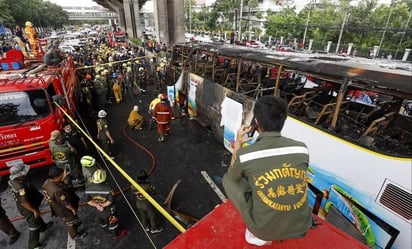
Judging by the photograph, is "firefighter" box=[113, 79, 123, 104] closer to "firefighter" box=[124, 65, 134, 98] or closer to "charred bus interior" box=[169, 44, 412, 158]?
A: "firefighter" box=[124, 65, 134, 98]

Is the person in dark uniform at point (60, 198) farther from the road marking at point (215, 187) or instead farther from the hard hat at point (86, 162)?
the road marking at point (215, 187)

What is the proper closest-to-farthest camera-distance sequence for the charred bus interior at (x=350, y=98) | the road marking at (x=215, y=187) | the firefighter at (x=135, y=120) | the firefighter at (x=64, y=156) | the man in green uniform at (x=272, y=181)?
the man in green uniform at (x=272, y=181) → the charred bus interior at (x=350, y=98) → the firefighter at (x=64, y=156) → the road marking at (x=215, y=187) → the firefighter at (x=135, y=120)

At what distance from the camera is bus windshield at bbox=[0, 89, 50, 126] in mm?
5094

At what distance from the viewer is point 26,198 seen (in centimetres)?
372

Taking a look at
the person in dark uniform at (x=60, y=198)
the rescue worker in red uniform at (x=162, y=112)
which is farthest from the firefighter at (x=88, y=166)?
the rescue worker in red uniform at (x=162, y=112)

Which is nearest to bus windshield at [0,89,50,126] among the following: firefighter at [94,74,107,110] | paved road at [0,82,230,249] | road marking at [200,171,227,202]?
paved road at [0,82,230,249]

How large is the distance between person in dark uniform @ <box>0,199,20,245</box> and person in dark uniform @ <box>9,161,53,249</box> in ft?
1.26

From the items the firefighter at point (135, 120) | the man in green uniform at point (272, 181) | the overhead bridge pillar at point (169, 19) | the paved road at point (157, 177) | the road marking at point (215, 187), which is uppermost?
the overhead bridge pillar at point (169, 19)

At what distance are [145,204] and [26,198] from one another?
1995mm

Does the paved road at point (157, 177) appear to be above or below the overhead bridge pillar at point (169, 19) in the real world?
below

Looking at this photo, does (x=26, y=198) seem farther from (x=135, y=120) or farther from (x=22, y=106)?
(x=135, y=120)

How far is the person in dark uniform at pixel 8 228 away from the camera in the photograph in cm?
391

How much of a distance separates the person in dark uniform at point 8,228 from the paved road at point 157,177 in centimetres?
Result: 11

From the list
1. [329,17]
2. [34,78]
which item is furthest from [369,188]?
[329,17]
